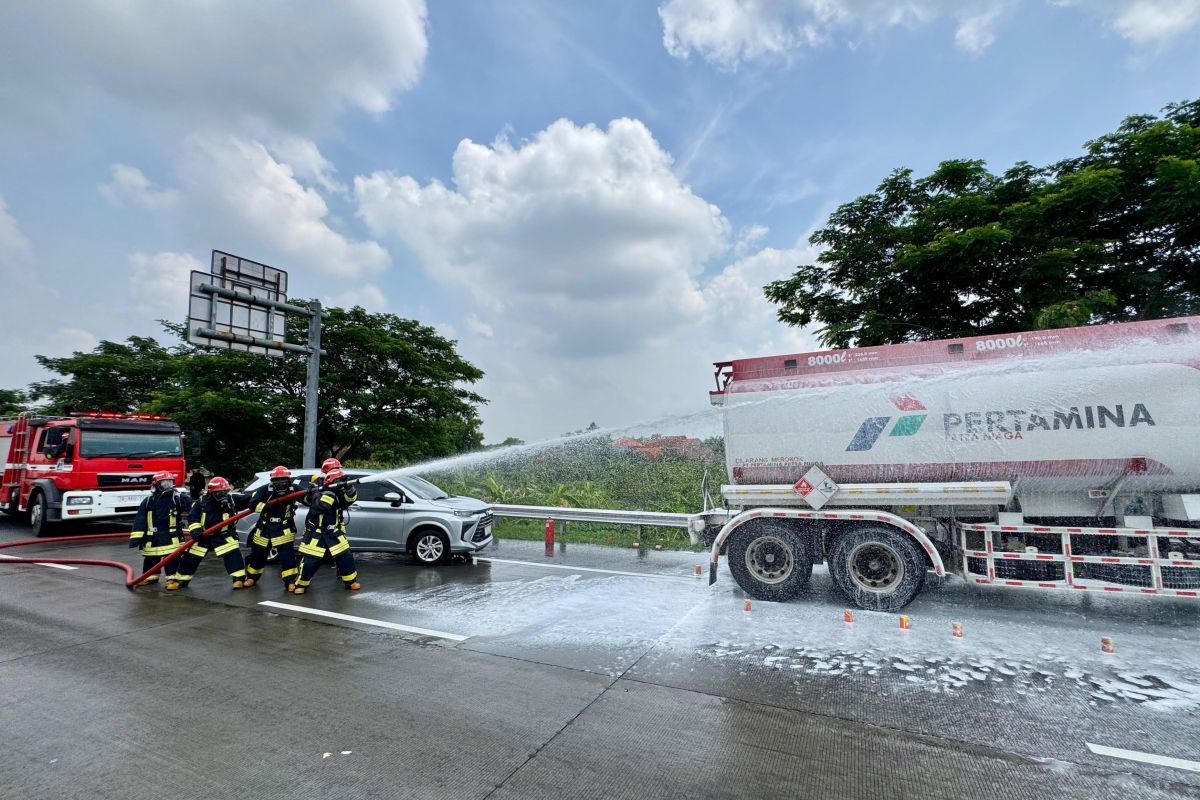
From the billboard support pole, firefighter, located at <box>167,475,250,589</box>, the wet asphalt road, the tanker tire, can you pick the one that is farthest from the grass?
the tanker tire

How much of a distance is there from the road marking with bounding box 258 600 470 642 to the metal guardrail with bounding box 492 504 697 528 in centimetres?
453

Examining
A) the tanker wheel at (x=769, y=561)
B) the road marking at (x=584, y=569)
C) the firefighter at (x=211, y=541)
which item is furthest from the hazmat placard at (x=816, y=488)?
the firefighter at (x=211, y=541)

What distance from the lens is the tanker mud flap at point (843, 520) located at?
6.20 m

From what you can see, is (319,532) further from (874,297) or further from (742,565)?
(874,297)

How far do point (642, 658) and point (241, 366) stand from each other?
16.6m

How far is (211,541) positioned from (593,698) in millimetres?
6640

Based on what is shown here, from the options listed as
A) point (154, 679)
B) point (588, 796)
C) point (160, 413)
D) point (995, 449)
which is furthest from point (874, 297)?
point (160, 413)

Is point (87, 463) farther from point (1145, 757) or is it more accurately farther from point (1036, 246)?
point (1036, 246)

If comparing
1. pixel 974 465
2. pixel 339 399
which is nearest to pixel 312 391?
pixel 339 399

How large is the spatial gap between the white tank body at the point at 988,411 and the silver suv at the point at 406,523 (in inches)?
176

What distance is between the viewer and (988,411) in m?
6.18

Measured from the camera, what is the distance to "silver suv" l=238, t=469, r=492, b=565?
9070 mm

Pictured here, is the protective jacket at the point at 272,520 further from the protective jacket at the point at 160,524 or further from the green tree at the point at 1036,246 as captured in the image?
the green tree at the point at 1036,246

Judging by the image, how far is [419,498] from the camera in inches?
364
